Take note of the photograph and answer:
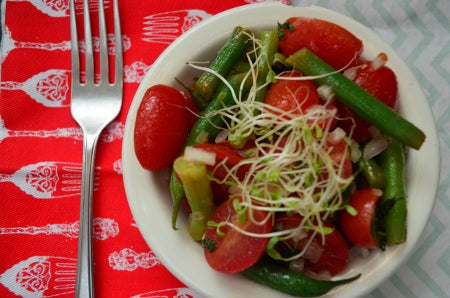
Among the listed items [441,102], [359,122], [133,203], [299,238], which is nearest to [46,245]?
[133,203]

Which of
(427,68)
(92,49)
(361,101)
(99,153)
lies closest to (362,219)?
(361,101)

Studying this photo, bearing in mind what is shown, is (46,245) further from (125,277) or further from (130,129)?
(130,129)

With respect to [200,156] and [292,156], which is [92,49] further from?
[292,156]

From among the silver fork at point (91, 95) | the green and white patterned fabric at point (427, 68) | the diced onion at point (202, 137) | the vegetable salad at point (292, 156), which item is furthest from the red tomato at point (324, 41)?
the silver fork at point (91, 95)

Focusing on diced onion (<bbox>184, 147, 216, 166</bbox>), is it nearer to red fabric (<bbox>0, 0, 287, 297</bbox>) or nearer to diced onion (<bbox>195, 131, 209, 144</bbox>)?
diced onion (<bbox>195, 131, 209, 144</bbox>)

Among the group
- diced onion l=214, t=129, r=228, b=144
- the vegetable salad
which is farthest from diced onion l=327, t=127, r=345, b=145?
diced onion l=214, t=129, r=228, b=144

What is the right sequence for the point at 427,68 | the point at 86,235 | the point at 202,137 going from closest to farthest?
the point at 202,137 < the point at 86,235 < the point at 427,68

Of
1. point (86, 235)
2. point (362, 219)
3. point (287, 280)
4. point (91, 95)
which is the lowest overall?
point (86, 235)
